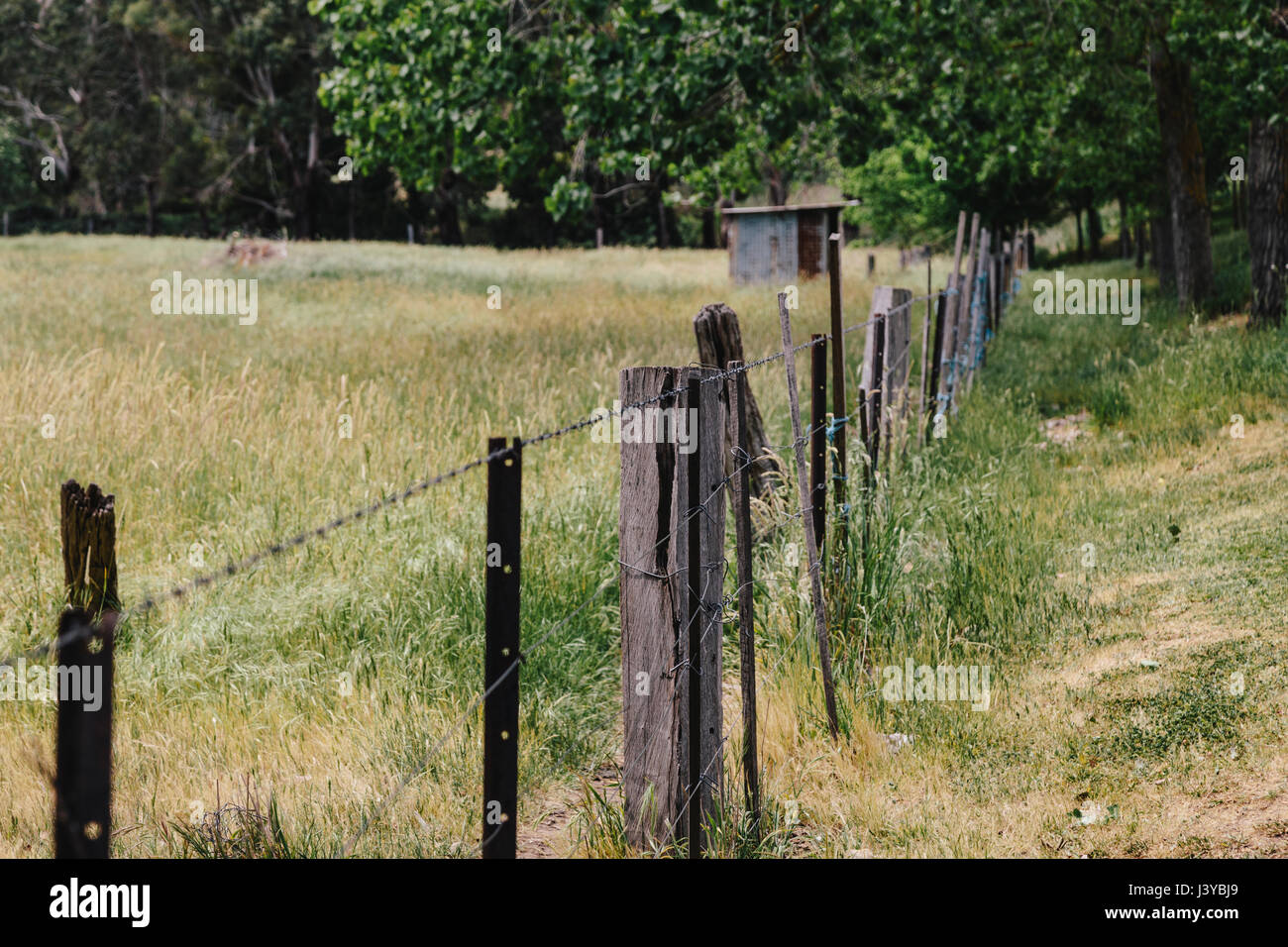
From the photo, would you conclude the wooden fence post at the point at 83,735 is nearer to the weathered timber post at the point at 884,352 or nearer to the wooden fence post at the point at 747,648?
Answer: the wooden fence post at the point at 747,648

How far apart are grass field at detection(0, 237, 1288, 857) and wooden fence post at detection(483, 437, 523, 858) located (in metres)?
1.12

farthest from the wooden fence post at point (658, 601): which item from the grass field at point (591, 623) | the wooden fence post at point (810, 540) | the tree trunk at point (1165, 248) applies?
the tree trunk at point (1165, 248)

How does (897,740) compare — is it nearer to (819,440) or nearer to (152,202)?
(819,440)

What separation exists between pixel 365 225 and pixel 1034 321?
49.7m

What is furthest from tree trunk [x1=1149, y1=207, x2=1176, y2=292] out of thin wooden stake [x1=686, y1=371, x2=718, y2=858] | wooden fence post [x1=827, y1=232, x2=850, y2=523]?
thin wooden stake [x1=686, y1=371, x2=718, y2=858]

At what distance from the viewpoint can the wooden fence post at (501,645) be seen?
2.61 m

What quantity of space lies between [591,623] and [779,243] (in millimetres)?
29776

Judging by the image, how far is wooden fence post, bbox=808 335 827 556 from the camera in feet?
18.1

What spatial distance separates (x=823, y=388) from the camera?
564cm

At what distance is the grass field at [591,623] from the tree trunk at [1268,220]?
7.78 ft

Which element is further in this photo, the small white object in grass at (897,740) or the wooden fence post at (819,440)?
the wooden fence post at (819,440)

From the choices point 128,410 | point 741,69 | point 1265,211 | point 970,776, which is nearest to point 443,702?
point 970,776

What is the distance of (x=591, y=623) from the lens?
19.2 feet
